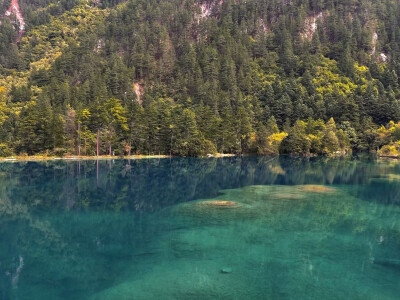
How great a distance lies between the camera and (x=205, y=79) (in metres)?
128

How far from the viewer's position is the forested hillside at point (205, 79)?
286 feet

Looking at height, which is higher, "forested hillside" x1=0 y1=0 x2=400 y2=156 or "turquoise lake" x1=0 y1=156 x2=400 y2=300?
"forested hillside" x1=0 y1=0 x2=400 y2=156

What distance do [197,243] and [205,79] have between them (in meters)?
113

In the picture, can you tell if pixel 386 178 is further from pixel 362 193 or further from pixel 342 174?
pixel 362 193

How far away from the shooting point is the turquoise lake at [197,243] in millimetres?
13758

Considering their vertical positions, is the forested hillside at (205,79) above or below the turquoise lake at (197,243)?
above

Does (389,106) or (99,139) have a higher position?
(389,106)

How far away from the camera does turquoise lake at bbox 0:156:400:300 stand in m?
13.8

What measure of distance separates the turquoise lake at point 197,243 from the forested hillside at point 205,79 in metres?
51.5

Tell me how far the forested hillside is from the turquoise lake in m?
51.5

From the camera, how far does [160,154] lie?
295 ft

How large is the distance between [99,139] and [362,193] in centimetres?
6214

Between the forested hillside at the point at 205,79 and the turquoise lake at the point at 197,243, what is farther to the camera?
the forested hillside at the point at 205,79

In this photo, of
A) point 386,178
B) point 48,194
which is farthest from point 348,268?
point 386,178
